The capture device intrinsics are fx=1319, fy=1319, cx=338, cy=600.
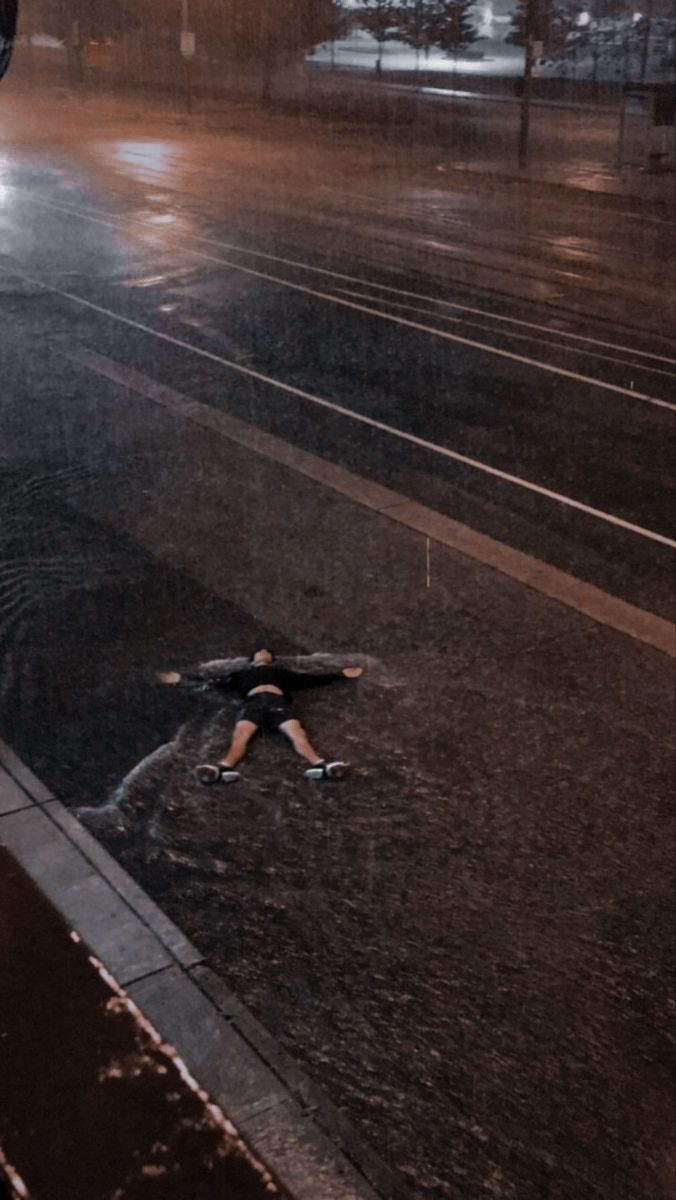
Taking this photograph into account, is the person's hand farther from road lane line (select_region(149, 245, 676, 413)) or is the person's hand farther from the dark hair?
road lane line (select_region(149, 245, 676, 413))

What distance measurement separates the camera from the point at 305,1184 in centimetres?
384

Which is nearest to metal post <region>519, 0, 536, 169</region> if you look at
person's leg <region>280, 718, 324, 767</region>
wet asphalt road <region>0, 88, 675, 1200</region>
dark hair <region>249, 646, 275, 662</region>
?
wet asphalt road <region>0, 88, 675, 1200</region>

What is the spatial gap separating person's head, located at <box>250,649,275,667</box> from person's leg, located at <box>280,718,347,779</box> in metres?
0.60

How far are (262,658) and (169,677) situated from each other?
53 cm

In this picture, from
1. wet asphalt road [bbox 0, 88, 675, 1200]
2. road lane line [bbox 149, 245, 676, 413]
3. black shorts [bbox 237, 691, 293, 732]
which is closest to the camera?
wet asphalt road [bbox 0, 88, 675, 1200]

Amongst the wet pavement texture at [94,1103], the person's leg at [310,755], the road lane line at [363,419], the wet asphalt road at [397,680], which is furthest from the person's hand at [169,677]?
the road lane line at [363,419]

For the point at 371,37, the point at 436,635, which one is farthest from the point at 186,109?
the point at 436,635

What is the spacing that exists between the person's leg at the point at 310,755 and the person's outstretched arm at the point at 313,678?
0.41 meters

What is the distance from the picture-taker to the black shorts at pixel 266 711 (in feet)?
22.6

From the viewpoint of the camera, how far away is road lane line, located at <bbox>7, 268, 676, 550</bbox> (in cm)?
993

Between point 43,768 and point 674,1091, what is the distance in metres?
3.29

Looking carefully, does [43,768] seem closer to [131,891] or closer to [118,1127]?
[131,891]

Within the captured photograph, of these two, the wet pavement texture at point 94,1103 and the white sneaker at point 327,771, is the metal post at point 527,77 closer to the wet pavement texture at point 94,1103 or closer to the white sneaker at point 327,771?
the white sneaker at point 327,771

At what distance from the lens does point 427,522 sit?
966 cm
